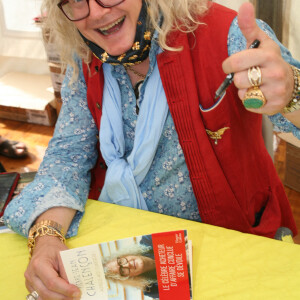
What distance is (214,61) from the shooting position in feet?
3.76

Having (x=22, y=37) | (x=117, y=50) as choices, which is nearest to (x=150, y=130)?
(x=117, y=50)

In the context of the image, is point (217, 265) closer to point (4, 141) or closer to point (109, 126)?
point (109, 126)

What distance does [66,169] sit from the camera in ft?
4.38

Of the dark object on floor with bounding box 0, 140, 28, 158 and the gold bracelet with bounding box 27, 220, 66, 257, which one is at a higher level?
the gold bracelet with bounding box 27, 220, 66, 257

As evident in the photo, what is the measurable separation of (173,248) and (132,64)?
606mm

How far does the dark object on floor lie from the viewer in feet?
10.4

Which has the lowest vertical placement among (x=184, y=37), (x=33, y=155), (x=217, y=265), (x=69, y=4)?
(x=33, y=155)

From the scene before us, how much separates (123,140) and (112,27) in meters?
0.37

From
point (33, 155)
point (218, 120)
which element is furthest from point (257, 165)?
point (33, 155)

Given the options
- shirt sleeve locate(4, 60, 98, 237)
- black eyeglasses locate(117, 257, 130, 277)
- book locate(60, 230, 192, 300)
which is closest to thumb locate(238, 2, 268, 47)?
book locate(60, 230, 192, 300)

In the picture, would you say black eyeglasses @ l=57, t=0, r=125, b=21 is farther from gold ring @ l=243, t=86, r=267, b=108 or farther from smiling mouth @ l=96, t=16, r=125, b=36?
gold ring @ l=243, t=86, r=267, b=108

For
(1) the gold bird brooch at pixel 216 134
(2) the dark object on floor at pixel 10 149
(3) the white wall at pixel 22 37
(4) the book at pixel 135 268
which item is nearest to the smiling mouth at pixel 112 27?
(1) the gold bird brooch at pixel 216 134

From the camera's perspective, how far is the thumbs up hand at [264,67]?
0.81 metres

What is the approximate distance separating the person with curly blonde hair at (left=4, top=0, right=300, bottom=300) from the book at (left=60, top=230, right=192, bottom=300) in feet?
0.18
